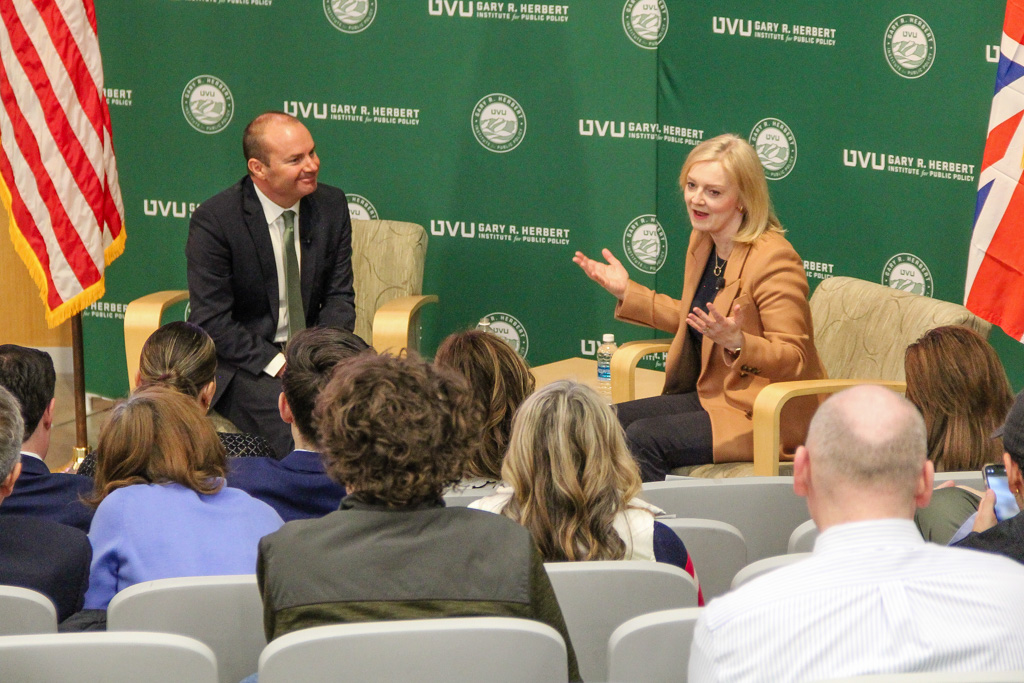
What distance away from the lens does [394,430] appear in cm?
164

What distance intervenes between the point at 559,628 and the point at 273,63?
3659mm

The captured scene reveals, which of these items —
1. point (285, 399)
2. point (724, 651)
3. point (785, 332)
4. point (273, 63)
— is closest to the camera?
point (724, 651)

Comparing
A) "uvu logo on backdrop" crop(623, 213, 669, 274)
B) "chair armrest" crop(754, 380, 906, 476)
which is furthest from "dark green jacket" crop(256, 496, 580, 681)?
"uvu logo on backdrop" crop(623, 213, 669, 274)

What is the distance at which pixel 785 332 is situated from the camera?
3199mm

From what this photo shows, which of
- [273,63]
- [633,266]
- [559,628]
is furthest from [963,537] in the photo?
[273,63]

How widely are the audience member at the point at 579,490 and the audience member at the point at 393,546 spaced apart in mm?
257

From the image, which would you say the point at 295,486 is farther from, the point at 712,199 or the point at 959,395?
the point at 712,199

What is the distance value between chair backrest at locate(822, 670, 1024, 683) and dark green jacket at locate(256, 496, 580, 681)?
0.49 m

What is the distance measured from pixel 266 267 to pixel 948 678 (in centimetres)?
304

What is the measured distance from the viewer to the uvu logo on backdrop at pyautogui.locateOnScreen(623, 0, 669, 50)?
4.47 metres

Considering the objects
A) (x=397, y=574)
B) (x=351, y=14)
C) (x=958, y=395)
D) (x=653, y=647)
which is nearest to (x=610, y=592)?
(x=653, y=647)

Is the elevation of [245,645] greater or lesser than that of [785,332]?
lesser

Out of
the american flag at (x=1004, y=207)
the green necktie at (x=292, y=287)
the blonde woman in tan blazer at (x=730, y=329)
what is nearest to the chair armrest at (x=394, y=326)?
the green necktie at (x=292, y=287)

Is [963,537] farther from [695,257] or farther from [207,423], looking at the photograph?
[695,257]
